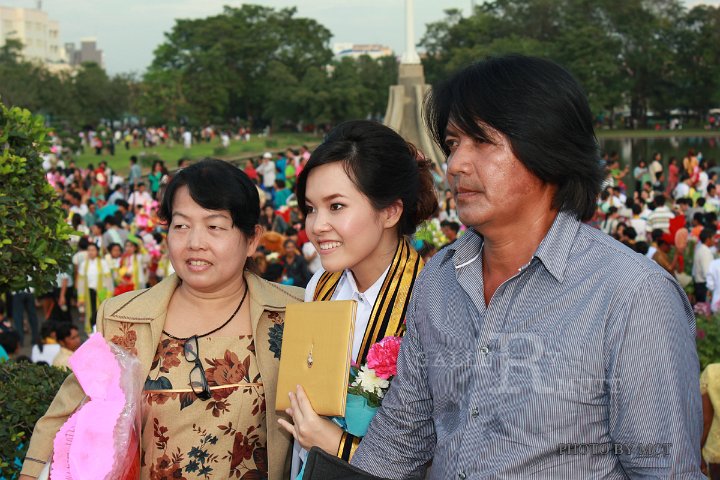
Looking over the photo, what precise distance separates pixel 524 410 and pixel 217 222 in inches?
53.1

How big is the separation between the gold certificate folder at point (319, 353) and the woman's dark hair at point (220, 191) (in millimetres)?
466

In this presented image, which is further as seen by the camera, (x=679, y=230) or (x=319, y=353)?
(x=679, y=230)

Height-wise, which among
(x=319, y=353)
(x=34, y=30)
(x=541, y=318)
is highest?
(x=34, y=30)

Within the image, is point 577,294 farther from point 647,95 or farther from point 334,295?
point 647,95

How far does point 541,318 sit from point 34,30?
120m

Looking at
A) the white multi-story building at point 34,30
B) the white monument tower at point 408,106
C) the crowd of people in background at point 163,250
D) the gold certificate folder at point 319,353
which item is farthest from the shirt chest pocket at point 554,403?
the white multi-story building at point 34,30

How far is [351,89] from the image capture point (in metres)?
49.9

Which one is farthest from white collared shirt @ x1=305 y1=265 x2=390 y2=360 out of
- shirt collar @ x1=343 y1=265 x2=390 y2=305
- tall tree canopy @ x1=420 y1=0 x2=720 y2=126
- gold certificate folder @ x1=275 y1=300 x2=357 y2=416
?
tall tree canopy @ x1=420 y1=0 x2=720 y2=126

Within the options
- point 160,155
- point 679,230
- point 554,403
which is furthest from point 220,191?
point 160,155

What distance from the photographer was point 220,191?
2.79 m

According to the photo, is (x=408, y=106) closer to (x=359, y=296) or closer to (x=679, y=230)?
(x=679, y=230)

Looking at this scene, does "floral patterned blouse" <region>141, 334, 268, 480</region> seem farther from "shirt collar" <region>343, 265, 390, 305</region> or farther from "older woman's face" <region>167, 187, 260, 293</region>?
"shirt collar" <region>343, 265, 390, 305</region>

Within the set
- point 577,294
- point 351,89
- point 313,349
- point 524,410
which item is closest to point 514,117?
point 577,294

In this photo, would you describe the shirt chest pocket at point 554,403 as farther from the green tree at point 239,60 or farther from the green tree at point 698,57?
the green tree at point 698,57
